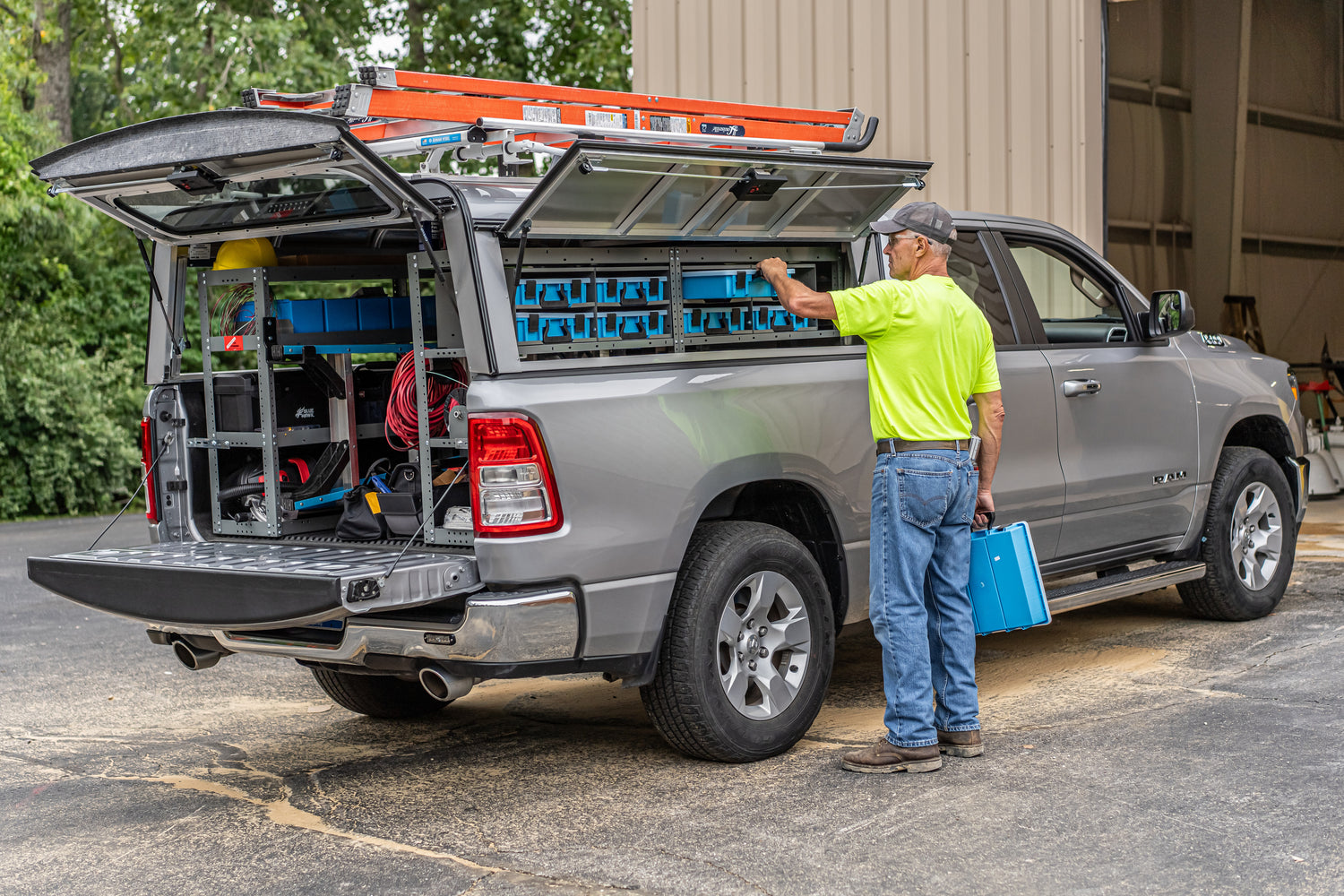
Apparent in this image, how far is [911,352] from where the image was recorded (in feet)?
16.6

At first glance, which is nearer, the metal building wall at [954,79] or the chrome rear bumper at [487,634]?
the chrome rear bumper at [487,634]

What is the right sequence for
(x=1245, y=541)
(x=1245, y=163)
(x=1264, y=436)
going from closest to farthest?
(x=1245, y=541) < (x=1264, y=436) < (x=1245, y=163)

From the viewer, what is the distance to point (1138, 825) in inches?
171

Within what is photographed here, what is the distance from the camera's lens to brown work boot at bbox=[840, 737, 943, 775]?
4977 mm

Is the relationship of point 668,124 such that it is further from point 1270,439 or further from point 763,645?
point 1270,439

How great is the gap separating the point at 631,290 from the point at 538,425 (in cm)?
84

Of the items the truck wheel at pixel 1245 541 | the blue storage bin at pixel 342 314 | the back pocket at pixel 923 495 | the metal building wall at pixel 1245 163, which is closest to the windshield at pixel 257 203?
the blue storage bin at pixel 342 314

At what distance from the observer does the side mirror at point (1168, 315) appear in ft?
22.1

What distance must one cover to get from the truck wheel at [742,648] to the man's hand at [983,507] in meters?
0.62

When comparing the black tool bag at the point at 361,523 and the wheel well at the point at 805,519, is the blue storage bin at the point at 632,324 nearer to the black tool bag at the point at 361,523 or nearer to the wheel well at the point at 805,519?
the wheel well at the point at 805,519

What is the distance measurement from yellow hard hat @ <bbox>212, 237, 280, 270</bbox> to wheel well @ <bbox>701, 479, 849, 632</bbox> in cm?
200

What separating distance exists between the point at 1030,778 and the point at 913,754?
40 centimetres

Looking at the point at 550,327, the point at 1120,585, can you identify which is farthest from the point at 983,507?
the point at 550,327

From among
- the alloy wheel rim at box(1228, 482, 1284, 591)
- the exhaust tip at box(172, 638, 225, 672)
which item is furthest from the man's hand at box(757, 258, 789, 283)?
the alloy wheel rim at box(1228, 482, 1284, 591)
